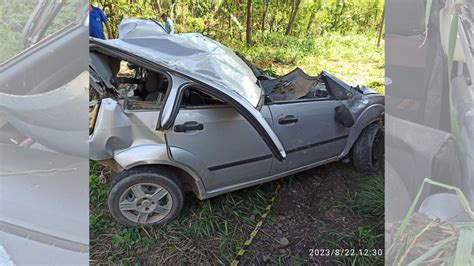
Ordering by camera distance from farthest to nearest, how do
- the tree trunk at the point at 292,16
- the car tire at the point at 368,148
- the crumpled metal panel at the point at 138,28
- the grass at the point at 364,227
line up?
the tree trunk at the point at 292,16 < the car tire at the point at 368,148 < the crumpled metal panel at the point at 138,28 < the grass at the point at 364,227

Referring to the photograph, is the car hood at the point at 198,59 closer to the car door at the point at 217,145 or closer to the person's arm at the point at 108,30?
the car door at the point at 217,145

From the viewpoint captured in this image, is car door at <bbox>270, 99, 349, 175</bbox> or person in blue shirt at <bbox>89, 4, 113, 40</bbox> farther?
car door at <bbox>270, 99, 349, 175</bbox>

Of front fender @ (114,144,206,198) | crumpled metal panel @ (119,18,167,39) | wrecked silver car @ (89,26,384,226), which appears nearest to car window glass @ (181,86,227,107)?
wrecked silver car @ (89,26,384,226)

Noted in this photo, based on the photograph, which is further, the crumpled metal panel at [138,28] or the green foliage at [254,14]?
the green foliage at [254,14]

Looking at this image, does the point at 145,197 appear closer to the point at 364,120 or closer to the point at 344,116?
the point at 344,116

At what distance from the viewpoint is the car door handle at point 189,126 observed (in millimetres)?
2531

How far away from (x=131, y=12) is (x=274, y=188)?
1.74m

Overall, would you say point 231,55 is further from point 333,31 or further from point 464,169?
point 464,169

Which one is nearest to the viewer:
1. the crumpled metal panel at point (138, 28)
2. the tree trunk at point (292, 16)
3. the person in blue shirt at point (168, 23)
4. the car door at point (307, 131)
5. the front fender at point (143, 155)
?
the front fender at point (143, 155)

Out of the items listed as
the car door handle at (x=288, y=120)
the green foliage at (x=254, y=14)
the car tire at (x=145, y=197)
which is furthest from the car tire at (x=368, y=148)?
the car tire at (x=145, y=197)

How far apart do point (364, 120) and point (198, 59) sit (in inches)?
52.1

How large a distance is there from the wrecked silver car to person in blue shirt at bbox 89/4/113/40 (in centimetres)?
11

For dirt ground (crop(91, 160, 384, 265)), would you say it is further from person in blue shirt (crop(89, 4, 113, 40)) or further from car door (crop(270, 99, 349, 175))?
person in blue shirt (crop(89, 4, 113, 40))

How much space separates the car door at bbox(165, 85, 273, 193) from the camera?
2.55 m
